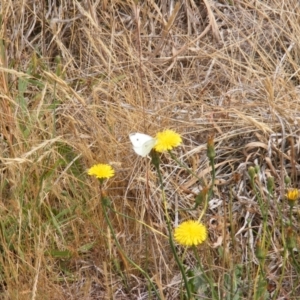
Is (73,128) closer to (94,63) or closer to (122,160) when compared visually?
(122,160)

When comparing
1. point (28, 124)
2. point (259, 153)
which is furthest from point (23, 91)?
point (259, 153)

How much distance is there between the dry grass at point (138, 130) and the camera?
69.1 inches

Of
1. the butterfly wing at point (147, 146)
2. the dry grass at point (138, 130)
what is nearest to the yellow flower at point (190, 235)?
the dry grass at point (138, 130)

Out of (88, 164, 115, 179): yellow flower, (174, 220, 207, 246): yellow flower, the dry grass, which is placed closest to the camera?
(174, 220, 207, 246): yellow flower

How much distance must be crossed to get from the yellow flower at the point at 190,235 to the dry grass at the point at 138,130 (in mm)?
60

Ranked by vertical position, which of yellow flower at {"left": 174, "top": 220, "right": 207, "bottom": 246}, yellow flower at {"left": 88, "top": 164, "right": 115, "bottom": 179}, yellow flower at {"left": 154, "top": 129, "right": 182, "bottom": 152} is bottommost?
yellow flower at {"left": 174, "top": 220, "right": 207, "bottom": 246}

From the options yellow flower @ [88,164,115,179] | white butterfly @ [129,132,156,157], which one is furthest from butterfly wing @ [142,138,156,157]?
yellow flower @ [88,164,115,179]

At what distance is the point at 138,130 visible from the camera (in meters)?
2.06

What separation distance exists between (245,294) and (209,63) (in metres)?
1.00

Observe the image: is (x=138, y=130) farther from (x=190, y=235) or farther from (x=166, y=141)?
(x=190, y=235)

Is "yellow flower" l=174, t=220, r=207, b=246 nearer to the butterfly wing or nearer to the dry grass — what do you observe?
the dry grass

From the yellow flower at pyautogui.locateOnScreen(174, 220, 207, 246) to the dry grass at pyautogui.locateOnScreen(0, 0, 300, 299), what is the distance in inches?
2.4

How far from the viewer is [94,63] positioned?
2500 mm

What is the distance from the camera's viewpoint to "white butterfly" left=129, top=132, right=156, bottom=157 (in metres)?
1.41
